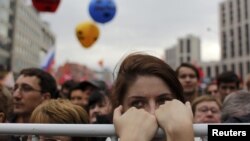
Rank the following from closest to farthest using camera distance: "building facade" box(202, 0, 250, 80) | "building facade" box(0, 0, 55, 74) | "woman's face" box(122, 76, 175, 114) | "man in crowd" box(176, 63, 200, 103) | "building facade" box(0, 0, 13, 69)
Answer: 1. "woman's face" box(122, 76, 175, 114)
2. "man in crowd" box(176, 63, 200, 103)
3. "building facade" box(0, 0, 13, 69)
4. "building facade" box(0, 0, 55, 74)
5. "building facade" box(202, 0, 250, 80)

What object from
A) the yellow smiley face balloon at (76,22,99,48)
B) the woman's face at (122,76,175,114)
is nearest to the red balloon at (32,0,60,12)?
the yellow smiley face balloon at (76,22,99,48)

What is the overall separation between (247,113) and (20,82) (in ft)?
6.15

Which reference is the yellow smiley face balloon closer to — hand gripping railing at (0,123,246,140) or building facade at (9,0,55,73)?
hand gripping railing at (0,123,246,140)

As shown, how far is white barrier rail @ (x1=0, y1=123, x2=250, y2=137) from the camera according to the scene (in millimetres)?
1398

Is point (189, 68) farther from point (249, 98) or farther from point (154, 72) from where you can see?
point (154, 72)

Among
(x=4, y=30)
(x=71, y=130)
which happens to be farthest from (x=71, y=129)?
(x=4, y=30)

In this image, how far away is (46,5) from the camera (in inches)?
258

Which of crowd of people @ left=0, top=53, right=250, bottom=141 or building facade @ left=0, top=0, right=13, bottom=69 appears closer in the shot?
crowd of people @ left=0, top=53, right=250, bottom=141

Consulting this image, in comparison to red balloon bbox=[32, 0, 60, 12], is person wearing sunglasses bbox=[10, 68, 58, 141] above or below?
below

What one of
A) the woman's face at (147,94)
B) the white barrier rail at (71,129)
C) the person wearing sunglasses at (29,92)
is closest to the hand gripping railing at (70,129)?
the white barrier rail at (71,129)

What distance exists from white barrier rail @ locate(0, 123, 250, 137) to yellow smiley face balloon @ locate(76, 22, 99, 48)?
24.5ft

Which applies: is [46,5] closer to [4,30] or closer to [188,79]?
[188,79]

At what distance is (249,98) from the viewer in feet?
7.79

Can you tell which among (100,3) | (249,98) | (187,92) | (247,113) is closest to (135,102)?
(247,113)
